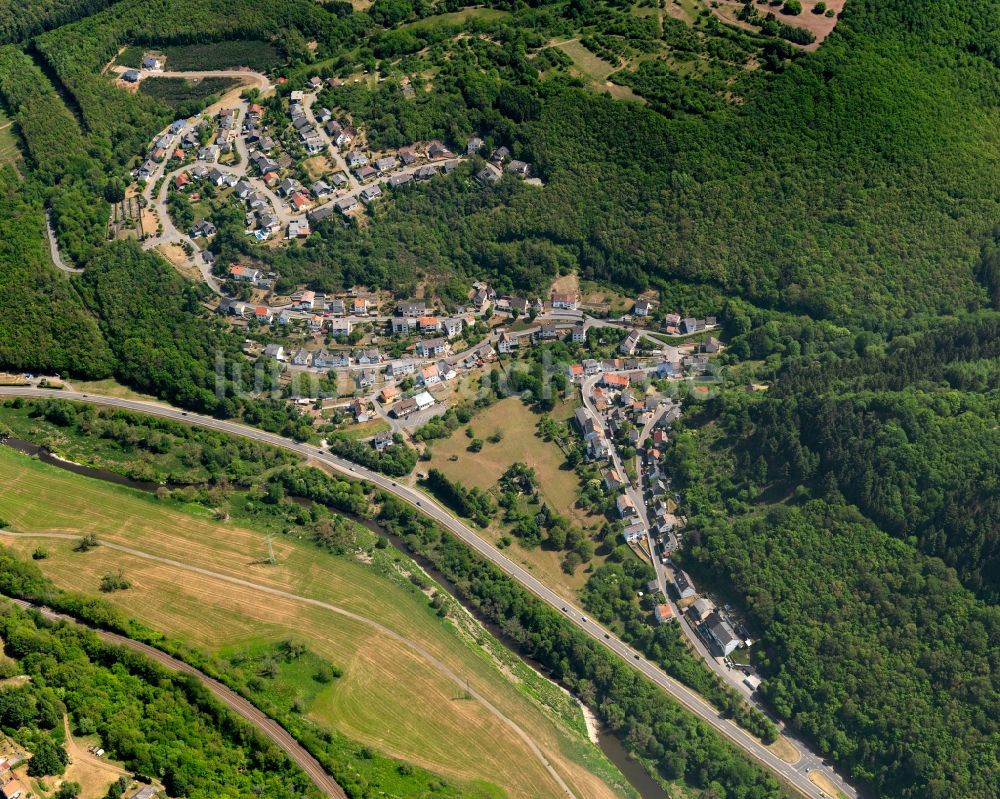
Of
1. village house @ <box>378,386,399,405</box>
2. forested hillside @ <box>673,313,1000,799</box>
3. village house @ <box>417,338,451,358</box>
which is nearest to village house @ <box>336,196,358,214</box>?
village house @ <box>417,338,451,358</box>

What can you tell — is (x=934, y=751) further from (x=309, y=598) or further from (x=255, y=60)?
(x=255, y=60)

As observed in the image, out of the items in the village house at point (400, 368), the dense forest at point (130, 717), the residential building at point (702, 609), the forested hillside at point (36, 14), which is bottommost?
the dense forest at point (130, 717)

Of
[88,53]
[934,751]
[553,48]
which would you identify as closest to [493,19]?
[553,48]

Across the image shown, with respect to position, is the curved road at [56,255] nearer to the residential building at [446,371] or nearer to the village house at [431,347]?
the village house at [431,347]

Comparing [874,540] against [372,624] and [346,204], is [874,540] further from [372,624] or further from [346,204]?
[346,204]

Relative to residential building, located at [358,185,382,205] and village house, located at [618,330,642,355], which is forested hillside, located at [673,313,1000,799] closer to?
village house, located at [618,330,642,355]

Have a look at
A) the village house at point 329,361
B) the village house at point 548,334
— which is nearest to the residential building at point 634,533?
the village house at point 548,334

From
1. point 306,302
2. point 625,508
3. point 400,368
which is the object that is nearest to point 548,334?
point 400,368
